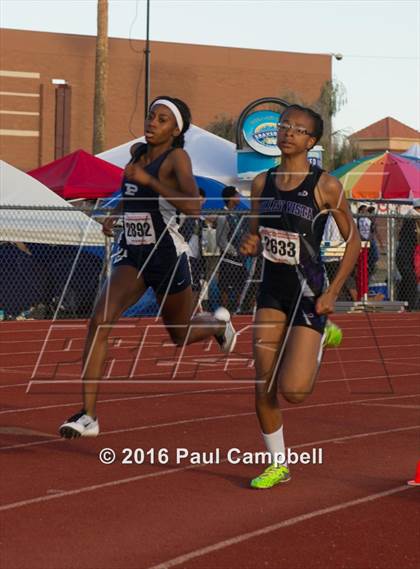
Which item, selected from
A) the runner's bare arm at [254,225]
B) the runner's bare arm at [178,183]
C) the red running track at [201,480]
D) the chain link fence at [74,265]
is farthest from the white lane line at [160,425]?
the chain link fence at [74,265]

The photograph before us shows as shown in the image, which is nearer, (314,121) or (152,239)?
(314,121)

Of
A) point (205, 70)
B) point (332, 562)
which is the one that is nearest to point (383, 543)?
point (332, 562)

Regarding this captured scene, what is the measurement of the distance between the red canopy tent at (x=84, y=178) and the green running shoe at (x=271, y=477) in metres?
17.1

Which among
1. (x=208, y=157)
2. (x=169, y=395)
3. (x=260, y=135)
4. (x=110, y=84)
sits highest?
(x=110, y=84)

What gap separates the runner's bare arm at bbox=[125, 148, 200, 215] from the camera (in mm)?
8078

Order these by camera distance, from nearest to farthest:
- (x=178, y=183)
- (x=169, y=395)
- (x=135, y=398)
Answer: (x=178, y=183)
(x=135, y=398)
(x=169, y=395)

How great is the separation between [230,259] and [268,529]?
1504 cm

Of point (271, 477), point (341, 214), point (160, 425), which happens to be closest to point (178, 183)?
point (341, 214)

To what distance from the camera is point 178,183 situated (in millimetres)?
8258

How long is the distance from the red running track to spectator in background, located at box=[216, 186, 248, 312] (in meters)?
6.93

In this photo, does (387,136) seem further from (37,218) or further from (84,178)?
(37,218)

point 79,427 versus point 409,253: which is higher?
point 409,253

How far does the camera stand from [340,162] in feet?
196

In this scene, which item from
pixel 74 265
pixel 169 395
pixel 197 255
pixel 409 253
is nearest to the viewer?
pixel 169 395
